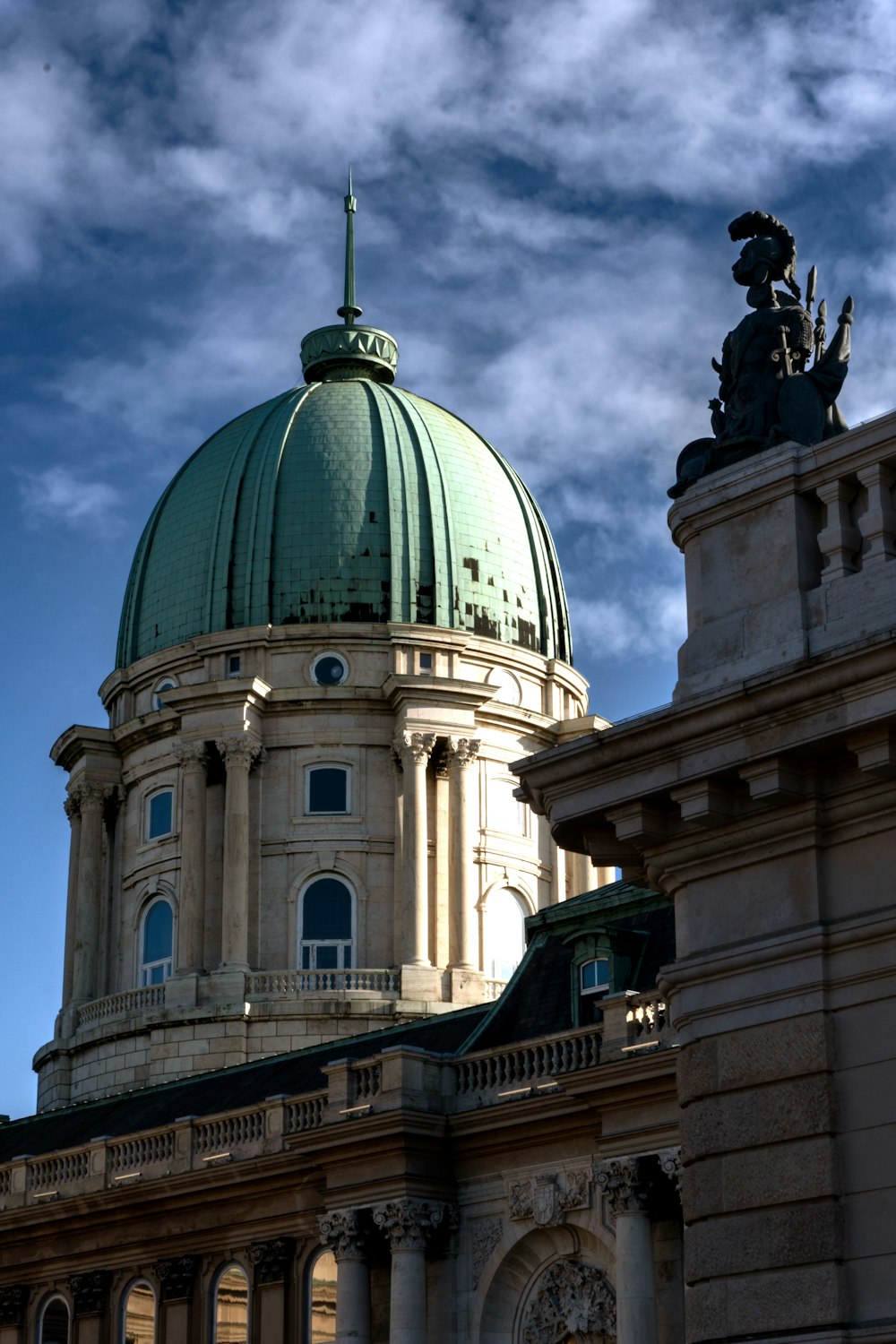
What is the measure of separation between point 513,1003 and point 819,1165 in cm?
3063

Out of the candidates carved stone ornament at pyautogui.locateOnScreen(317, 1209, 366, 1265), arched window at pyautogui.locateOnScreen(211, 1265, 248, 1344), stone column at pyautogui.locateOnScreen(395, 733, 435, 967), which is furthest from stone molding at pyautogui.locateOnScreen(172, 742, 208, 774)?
carved stone ornament at pyautogui.locateOnScreen(317, 1209, 366, 1265)

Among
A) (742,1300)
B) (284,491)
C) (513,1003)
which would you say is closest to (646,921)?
(513,1003)

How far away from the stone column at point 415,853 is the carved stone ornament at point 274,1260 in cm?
2123

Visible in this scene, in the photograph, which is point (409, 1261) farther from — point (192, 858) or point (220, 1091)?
point (192, 858)

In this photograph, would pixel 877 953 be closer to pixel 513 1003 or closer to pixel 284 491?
pixel 513 1003

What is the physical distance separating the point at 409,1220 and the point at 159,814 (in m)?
31.9

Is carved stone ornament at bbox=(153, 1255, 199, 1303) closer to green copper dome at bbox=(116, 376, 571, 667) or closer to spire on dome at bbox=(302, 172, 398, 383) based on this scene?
green copper dome at bbox=(116, 376, 571, 667)

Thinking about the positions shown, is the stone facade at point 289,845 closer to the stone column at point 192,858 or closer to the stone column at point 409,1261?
the stone column at point 192,858

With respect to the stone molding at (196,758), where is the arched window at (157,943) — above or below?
below

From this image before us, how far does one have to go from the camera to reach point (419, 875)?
66.9 m

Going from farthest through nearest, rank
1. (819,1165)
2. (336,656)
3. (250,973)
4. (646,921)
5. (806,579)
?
1. (336,656)
2. (250,973)
3. (646,921)
4. (806,579)
5. (819,1165)

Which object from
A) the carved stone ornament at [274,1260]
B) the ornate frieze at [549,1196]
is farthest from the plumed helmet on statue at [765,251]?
the carved stone ornament at [274,1260]

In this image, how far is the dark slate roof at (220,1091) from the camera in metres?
48.5

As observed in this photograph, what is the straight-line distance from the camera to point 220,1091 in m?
53.9
